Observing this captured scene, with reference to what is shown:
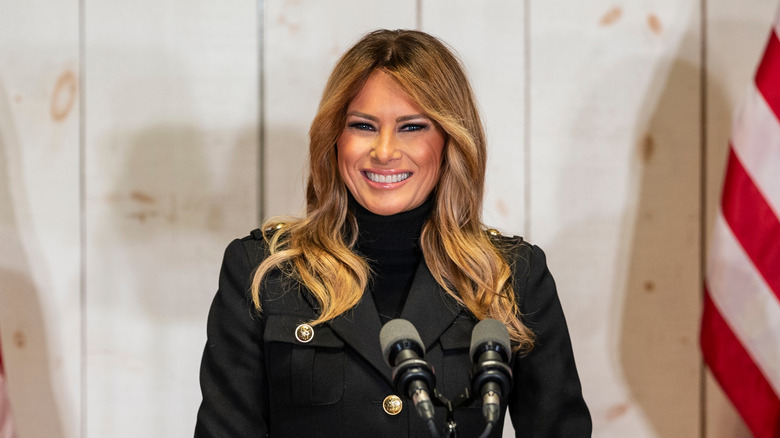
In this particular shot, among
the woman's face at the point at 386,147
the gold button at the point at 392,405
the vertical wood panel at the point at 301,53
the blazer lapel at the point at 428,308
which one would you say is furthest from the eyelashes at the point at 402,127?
the vertical wood panel at the point at 301,53

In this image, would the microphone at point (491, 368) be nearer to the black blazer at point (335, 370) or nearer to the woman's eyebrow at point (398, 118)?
the black blazer at point (335, 370)

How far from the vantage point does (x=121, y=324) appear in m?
2.21

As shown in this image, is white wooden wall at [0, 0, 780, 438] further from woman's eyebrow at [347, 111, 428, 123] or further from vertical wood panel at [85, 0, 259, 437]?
woman's eyebrow at [347, 111, 428, 123]

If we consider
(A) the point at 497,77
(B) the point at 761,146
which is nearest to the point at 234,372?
(A) the point at 497,77

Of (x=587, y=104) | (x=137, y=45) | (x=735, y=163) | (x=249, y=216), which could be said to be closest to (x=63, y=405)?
(x=249, y=216)

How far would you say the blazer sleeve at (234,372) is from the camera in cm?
150

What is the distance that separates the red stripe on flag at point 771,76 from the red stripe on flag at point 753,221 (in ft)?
0.47

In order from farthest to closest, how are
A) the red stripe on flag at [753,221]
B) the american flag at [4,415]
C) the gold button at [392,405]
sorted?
the red stripe on flag at [753,221]
the american flag at [4,415]
the gold button at [392,405]

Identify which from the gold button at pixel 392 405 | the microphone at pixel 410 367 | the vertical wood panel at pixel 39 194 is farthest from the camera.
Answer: the vertical wood panel at pixel 39 194

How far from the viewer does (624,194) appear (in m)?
2.34

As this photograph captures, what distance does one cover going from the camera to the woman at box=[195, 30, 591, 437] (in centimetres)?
151

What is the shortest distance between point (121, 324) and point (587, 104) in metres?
1.33

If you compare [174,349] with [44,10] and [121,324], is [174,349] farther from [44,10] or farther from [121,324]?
[44,10]

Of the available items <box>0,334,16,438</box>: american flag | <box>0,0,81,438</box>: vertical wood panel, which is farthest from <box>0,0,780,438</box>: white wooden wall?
<box>0,334,16,438</box>: american flag
